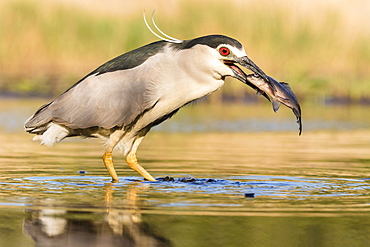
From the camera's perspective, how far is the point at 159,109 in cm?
803

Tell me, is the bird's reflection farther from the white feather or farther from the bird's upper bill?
the white feather

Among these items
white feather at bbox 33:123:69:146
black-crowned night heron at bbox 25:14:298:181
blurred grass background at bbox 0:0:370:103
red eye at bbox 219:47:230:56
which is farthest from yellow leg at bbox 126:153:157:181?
blurred grass background at bbox 0:0:370:103

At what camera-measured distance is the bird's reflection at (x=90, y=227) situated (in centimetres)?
523

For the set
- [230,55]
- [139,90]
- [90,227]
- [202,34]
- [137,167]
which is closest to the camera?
[90,227]

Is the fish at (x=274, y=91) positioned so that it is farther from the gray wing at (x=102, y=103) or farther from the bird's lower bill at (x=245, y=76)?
the gray wing at (x=102, y=103)

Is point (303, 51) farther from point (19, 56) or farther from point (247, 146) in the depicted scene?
point (247, 146)

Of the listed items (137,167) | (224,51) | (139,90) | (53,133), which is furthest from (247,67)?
(53,133)

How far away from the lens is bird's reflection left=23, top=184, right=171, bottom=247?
17.1 ft

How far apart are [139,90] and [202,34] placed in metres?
11.3

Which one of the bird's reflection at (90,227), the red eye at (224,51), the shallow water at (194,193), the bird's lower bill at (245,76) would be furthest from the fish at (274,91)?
the bird's reflection at (90,227)

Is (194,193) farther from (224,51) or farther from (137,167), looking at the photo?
(137,167)

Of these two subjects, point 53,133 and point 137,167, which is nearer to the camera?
point 53,133

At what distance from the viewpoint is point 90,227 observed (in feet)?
18.4

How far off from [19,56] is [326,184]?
12758mm
